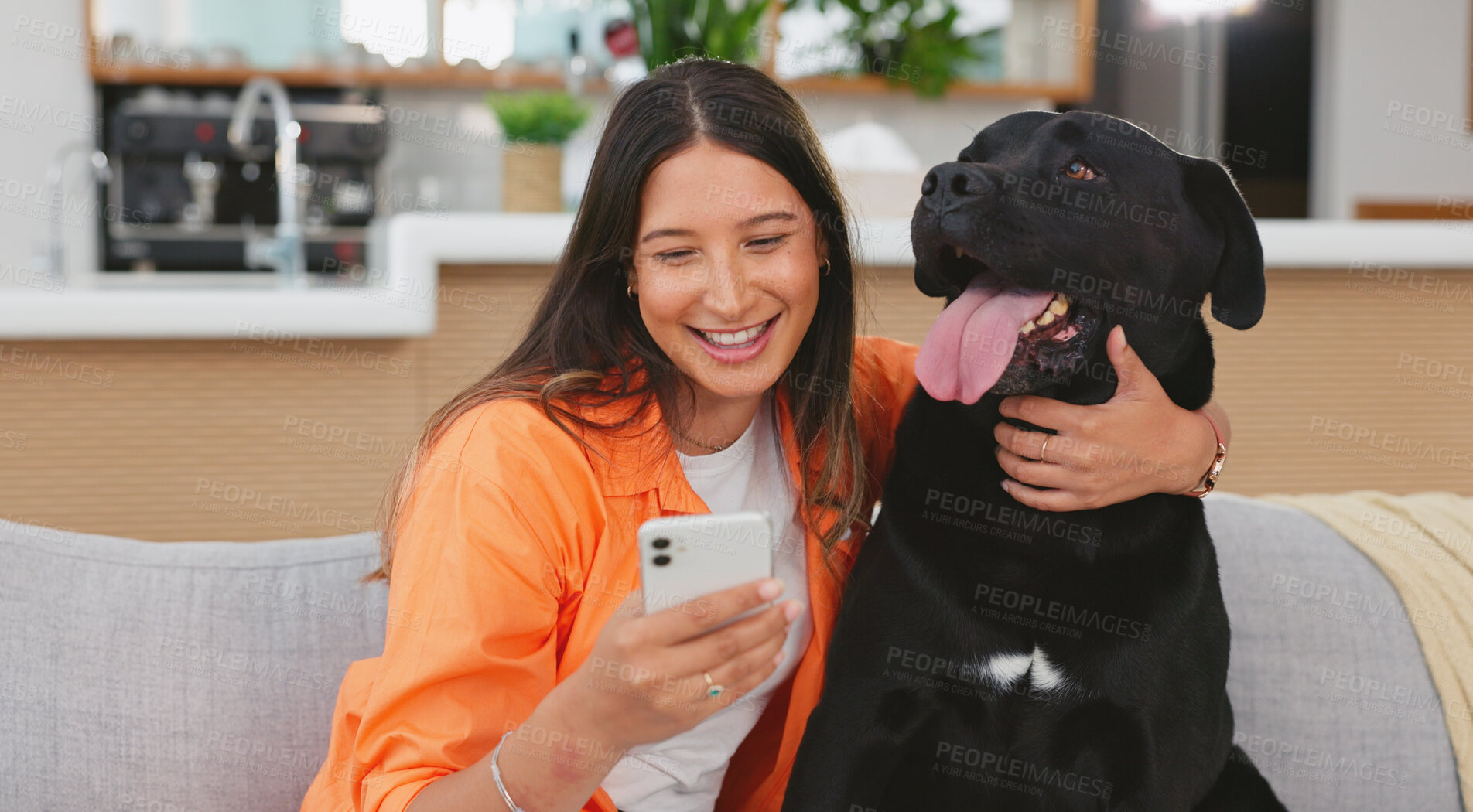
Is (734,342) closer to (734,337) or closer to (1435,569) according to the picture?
(734,337)

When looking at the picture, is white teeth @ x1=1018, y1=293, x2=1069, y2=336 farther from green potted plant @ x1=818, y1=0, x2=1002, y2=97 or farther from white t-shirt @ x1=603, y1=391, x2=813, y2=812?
green potted plant @ x1=818, y1=0, x2=1002, y2=97

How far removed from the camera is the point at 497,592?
100 centimetres

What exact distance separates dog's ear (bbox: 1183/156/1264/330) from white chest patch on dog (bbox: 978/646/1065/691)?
15.9 inches

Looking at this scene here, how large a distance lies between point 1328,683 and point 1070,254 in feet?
2.75

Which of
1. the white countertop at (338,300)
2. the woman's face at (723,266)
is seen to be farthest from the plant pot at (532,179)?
the woman's face at (723,266)

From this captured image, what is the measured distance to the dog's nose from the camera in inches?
39.1

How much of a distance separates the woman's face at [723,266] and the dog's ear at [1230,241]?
0.40 metres

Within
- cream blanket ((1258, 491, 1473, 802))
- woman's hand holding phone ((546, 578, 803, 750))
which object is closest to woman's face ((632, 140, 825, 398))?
woman's hand holding phone ((546, 578, 803, 750))

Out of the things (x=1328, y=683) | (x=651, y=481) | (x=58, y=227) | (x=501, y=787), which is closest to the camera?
(x=501, y=787)

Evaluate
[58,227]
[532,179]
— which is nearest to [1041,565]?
[532,179]

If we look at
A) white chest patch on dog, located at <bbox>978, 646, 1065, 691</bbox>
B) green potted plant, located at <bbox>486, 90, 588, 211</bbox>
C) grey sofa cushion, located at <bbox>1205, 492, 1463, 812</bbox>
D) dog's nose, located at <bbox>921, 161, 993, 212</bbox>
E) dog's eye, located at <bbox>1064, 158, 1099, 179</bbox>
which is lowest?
grey sofa cushion, located at <bbox>1205, 492, 1463, 812</bbox>

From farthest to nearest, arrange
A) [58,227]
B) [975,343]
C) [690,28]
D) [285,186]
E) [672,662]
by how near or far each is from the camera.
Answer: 1. [690,28]
2. [58,227]
3. [285,186]
4. [975,343]
5. [672,662]

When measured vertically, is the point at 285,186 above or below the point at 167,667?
above

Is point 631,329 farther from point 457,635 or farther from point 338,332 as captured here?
point 338,332
